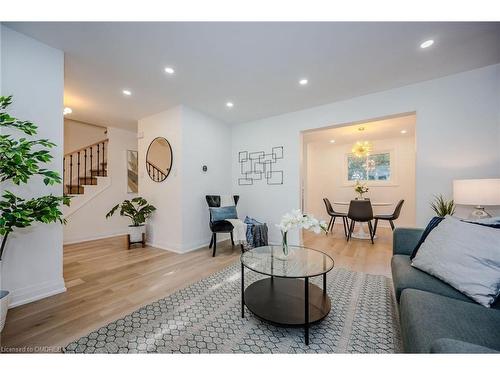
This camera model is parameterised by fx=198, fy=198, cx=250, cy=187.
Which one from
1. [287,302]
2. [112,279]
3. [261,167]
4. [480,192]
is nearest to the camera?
[287,302]

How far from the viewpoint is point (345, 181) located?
6.33m

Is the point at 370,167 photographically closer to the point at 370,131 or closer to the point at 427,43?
the point at 370,131

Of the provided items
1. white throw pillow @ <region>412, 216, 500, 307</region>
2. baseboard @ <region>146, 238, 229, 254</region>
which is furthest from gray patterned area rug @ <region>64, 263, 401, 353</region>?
baseboard @ <region>146, 238, 229, 254</region>

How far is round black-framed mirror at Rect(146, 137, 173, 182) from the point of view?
3.61 metres

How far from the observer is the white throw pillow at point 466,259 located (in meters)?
1.15

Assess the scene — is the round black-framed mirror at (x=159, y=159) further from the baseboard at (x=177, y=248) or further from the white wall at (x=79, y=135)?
the white wall at (x=79, y=135)

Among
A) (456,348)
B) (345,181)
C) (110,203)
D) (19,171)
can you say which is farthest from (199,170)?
(345,181)

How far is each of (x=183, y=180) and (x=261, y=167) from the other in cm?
160

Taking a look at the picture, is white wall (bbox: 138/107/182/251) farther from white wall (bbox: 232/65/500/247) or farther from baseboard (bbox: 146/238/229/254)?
white wall (bbox: 232/65/500/247)

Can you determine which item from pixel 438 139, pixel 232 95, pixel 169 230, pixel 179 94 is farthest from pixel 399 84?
pixel 169 230

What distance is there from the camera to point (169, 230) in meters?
3.59

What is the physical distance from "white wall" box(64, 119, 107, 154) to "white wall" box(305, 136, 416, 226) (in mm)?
5814

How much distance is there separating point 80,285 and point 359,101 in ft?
14.7

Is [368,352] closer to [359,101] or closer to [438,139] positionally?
[438,139]
